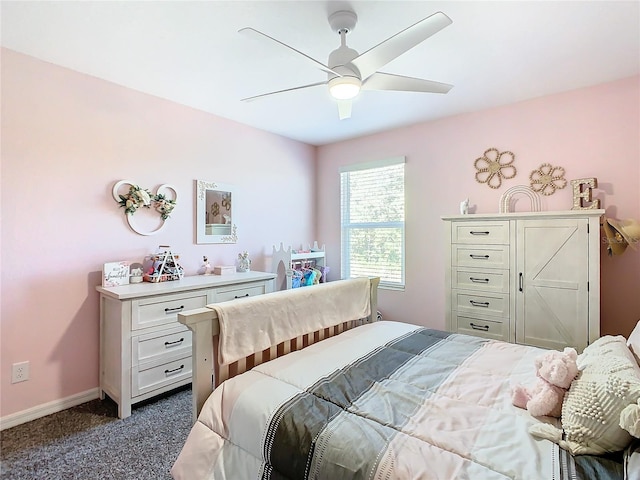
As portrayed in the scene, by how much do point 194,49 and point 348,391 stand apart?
7.28 feet

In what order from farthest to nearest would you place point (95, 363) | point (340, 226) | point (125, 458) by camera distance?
point (340, 226) → point (95, 363) → point (125, 458)

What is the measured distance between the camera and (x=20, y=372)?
221cm

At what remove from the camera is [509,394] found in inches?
51.4

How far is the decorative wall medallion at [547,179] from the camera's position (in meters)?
2.81

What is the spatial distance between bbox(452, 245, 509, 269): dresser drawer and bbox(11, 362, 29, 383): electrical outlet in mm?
3346

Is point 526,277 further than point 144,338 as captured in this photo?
Yes

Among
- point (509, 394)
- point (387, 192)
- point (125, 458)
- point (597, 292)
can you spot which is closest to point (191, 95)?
point (387, 192)

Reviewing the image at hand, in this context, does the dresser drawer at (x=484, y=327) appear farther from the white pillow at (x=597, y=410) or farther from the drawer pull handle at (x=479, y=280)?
the white pillow at (x=597, y=410)

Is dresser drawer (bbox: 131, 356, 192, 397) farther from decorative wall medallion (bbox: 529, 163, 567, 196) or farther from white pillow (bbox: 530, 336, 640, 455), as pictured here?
decorative wall medallion (bbox: 529, 163, 567, 196)

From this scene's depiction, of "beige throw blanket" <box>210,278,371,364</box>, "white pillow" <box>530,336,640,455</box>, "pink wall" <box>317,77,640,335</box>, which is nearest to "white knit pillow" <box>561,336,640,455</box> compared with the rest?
"white pillow" <box>530,336,640,455</box>

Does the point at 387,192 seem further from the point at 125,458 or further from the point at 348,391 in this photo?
the point at 125,458

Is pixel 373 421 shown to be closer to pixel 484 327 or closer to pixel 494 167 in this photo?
pixel 484 327

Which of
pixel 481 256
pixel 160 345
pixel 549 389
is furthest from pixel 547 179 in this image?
pixel 160 345

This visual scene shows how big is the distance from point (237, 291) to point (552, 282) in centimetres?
256
